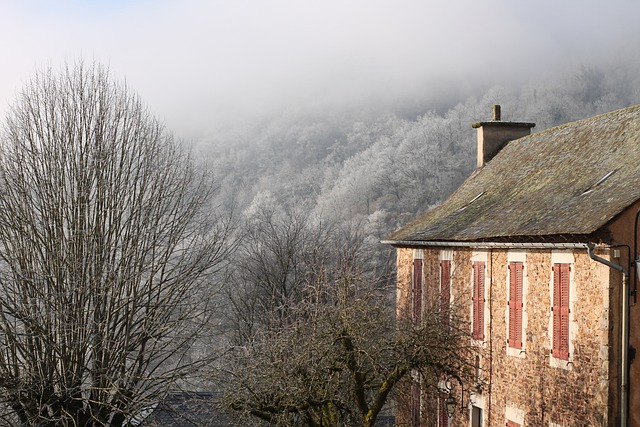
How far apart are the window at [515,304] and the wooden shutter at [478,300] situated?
1333 millimetres

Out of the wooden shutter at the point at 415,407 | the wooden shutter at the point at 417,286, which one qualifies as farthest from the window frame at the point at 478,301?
the wooden shutter at the point at 415,407

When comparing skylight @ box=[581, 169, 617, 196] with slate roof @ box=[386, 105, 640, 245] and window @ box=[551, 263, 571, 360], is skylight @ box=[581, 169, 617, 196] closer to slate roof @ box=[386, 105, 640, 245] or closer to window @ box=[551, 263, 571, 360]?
slate roof @ box=[386, 105, 640, 245]

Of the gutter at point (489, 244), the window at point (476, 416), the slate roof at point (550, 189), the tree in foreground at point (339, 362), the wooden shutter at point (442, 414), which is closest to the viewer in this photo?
the gutter at point (489, 244)

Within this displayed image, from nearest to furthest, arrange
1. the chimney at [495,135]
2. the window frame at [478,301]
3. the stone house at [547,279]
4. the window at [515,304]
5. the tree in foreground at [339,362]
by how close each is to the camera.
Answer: the stone house at [547,279] → the tree in foreground at [339,362] → the window at [515,304] → the window frame at [478,301] → the chimney at [495,135]

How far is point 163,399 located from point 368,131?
90.2 m

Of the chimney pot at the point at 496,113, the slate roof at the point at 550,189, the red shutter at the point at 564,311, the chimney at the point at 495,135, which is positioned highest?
the chimney pot at the point at 496,113

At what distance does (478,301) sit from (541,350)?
2.95m

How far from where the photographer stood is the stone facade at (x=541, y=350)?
44.2 ft

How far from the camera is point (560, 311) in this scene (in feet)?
48.0

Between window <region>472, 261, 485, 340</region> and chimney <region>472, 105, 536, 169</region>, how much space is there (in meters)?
7.59

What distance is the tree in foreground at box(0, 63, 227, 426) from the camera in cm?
1602

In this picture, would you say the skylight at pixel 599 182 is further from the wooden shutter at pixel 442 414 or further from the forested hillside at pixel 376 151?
the forested hillside at pixel 376 151

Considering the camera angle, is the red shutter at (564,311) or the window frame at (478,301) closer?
the red shutter at (564,311)

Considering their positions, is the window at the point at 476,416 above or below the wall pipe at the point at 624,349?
below
